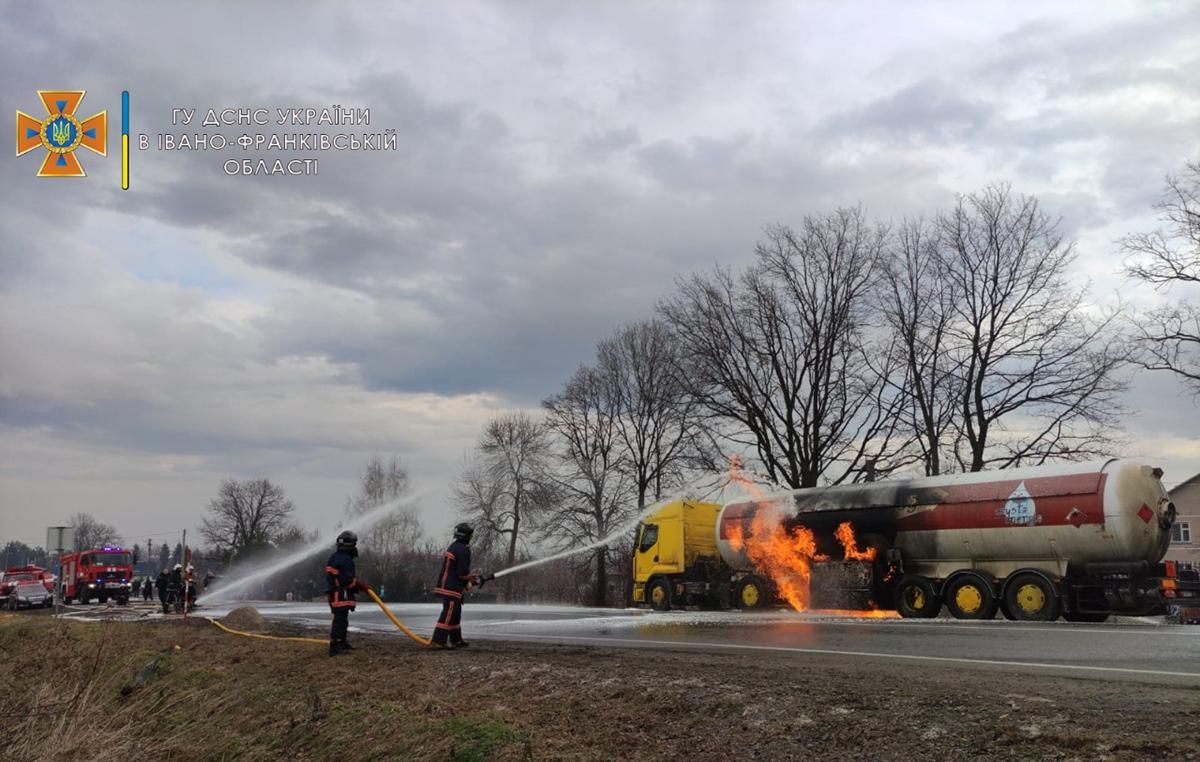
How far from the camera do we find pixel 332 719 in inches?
338

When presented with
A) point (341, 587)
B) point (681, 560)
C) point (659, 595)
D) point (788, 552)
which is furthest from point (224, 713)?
point (659, 595)

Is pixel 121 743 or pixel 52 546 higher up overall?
pixel 52 546

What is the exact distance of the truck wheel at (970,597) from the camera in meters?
19.7

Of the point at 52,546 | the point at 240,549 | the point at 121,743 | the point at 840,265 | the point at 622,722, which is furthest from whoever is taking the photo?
the point at 240,549

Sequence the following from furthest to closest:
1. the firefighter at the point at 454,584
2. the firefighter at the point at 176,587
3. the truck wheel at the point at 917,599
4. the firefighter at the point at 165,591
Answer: the firefighter at the point at 176,587 → the firefighter at the point at 165,591 → the truck wheel at the point at 917,599 → the firefighter at the point at 454,584

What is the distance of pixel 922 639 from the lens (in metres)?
13.6

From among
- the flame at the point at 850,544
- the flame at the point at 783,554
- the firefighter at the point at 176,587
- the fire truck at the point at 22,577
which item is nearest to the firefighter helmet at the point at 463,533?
the flame at the point at 850,544

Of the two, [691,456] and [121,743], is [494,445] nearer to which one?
[691,456]

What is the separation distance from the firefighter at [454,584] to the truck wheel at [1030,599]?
12.6m

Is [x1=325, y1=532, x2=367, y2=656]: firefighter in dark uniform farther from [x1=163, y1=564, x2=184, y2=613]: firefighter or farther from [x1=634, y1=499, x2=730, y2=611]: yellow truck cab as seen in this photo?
[x1=163, y1=564, x2=184, y2=613]: firefighter

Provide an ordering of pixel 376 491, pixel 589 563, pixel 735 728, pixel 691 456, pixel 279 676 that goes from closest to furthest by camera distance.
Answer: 1. pixel 735 728
2. pixel 279 676
3. pixel 691 456
4. pixel 589 563
5. pixel 376 491

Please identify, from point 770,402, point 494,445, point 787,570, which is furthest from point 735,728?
point 494,445

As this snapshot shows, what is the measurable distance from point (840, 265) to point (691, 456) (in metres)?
11.2

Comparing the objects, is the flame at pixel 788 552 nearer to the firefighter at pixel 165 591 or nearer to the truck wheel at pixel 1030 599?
the truck wheel at pixel 1030 599
